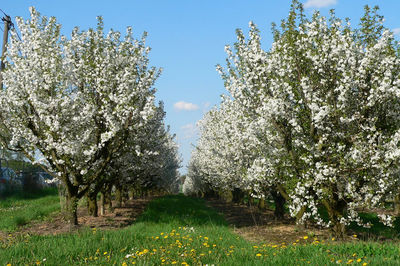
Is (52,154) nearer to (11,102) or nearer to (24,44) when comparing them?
(11,102)

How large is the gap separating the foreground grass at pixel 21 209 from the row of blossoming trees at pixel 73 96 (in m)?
4.96

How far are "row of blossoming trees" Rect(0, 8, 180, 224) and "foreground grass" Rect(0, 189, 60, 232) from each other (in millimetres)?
4957

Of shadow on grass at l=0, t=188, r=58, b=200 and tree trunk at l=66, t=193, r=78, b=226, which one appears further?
shadow on grass at l=0, t=188, r=58, b=200

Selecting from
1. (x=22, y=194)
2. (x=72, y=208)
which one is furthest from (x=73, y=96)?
(x=22, y=194)

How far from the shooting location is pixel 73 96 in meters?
16.5

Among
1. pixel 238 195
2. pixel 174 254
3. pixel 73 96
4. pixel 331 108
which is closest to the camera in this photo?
pixel 174 254

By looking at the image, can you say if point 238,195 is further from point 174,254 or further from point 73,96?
point 174,254

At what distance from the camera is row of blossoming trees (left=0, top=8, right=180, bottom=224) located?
49.3 ft

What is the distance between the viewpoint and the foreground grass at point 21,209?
65.2ft

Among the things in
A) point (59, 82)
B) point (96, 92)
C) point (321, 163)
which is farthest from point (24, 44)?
point (321, 163)

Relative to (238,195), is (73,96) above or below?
above

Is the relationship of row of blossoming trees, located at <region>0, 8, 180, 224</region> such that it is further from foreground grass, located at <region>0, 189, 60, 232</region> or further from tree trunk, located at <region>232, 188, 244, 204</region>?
tree trunk, located at <region>232, 188, 244, 204</region>

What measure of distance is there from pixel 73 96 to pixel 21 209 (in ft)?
49.6

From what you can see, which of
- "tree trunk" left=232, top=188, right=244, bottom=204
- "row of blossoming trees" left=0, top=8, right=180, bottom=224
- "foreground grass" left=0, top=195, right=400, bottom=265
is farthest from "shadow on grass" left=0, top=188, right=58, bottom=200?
"foreground grass" left=0, top=195, right=400, bottom=265
